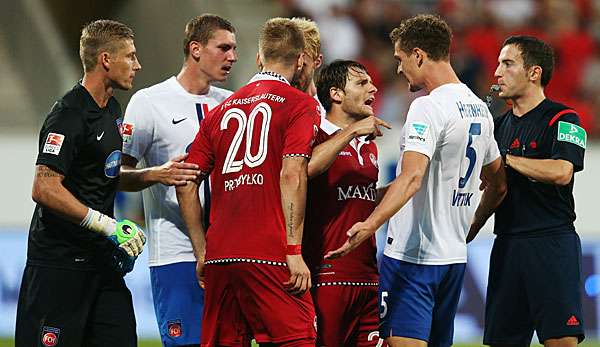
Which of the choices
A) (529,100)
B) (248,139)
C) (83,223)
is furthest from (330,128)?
(83,223)

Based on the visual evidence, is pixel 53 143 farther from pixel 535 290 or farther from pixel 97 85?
pixel 535 290

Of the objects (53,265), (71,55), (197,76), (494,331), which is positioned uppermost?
(71,55)

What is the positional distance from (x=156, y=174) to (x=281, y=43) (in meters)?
1.09

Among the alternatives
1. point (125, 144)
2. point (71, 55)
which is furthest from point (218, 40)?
point (71, 55)

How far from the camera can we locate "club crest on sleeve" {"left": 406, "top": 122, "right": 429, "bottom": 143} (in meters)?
5.85

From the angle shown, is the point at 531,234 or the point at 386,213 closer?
the point at 386,213

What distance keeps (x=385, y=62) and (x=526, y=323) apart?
270 inches

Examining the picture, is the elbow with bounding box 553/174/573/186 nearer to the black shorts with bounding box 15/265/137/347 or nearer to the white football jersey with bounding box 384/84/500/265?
the white football jersey with bounding box 384/84/500/265

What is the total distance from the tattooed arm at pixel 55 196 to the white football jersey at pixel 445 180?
5.95 feet

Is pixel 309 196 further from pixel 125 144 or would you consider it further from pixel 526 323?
pixel 526 323

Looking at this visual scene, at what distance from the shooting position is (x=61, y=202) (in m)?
5.69

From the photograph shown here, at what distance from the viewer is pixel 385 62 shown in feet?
43.2

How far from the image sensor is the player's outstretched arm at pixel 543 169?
6.49 meters

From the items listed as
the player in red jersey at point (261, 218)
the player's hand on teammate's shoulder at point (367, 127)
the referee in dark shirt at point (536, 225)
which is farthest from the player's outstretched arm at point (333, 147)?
the referee in dark shirt at point (536, 225)
